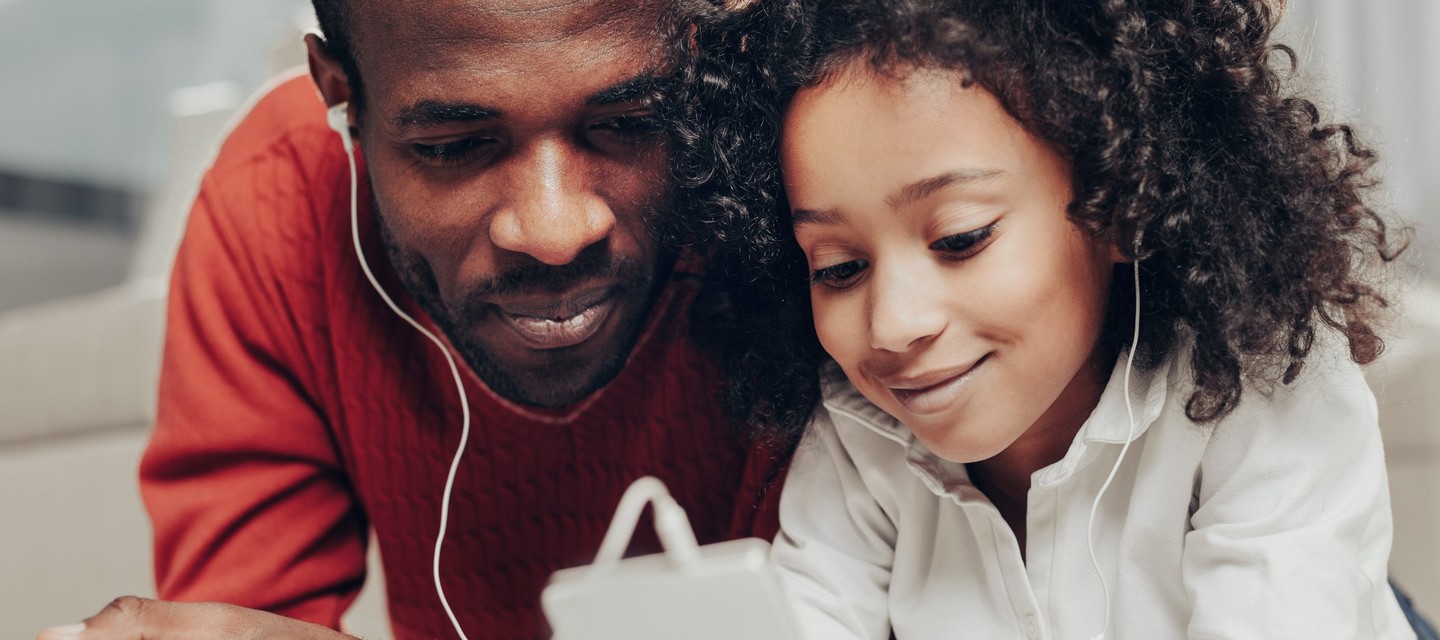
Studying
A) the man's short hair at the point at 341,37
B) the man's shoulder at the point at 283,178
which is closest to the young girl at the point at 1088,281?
the man's short hair at the point at 341,37

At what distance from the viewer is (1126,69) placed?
75 cm

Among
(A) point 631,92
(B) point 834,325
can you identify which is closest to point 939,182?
(B) point 834,325

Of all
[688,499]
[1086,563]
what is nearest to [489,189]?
[688,499]

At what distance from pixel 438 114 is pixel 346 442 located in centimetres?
42

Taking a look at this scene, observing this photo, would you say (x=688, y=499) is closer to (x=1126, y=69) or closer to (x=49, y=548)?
(x=1126, y=69)

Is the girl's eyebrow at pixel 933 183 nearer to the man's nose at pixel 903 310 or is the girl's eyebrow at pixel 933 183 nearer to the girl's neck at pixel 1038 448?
the man's nose at pixel 903 310

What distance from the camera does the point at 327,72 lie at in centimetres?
98

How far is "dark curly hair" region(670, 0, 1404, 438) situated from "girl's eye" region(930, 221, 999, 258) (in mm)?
57

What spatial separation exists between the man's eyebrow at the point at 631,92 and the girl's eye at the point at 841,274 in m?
0.16

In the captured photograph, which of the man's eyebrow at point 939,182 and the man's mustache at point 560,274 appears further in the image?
the man's mustache at point 560,274

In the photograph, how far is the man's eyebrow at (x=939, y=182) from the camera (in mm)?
720

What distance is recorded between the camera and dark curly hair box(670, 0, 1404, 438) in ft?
2.44

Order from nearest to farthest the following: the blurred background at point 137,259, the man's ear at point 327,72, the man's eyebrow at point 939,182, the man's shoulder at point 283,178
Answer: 1. the man's eyebrow at point 939,182
2. the man's ear at point 327,72
3. the man's shoulder at point 283,178
4. the blurred background at point 137,259

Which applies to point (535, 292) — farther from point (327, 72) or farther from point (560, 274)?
point (327, 72)
